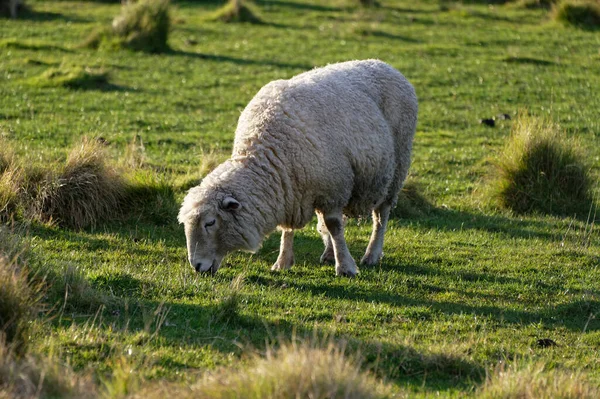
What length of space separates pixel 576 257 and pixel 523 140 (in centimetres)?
258

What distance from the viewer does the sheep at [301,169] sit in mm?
8828

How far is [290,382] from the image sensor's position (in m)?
5.23

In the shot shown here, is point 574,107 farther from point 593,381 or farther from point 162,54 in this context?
point 593,381

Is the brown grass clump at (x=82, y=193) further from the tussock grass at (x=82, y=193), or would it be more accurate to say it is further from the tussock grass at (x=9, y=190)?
the tussock grass at (x=9, y=190)

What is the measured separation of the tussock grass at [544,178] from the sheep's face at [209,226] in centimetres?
528

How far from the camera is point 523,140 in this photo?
12812 millimetres

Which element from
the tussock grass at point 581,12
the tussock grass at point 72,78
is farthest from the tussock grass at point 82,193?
the tussock grass at point 581,12

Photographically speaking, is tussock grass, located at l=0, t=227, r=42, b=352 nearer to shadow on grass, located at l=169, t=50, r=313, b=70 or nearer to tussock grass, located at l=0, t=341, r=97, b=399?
tussock grass, located at l=0, t=341, r=97, b=399

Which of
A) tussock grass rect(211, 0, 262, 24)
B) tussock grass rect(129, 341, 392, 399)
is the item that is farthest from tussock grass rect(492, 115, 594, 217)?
tussock grass rect(211, 0, 262, 24)

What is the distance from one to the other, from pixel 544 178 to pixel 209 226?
A: 585 cm

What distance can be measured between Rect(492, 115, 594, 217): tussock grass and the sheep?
10.7 feet

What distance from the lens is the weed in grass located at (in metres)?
21.2

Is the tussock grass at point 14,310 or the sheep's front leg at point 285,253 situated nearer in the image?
the tussock grass at point 14,310

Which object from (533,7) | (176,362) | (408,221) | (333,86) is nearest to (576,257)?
(408,221)
